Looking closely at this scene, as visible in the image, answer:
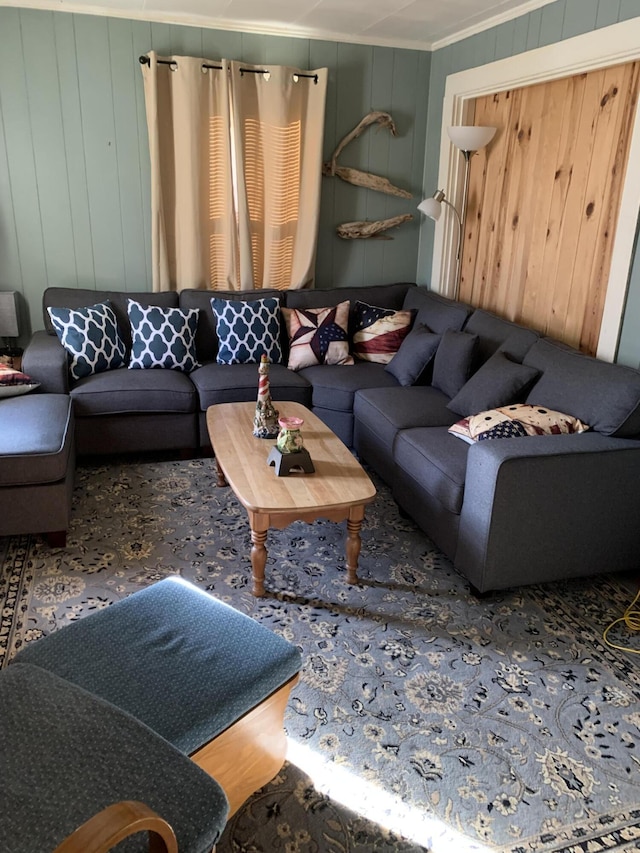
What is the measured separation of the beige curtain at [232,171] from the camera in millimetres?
4211

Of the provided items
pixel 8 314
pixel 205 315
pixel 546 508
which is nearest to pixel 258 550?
pixel 546 508

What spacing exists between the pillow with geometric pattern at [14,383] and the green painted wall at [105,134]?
95cm

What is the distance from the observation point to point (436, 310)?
165 inches

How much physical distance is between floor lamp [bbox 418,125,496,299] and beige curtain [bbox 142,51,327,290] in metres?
0.76

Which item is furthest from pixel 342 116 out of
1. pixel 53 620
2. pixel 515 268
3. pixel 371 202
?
pixel 53 620

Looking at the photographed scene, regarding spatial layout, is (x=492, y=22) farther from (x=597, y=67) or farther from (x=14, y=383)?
(x=14, y=383)

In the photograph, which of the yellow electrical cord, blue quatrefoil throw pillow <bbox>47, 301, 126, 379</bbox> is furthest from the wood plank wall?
blue quatrefoil throw pillow <bbox>47, 301, 126, 379</bbox>

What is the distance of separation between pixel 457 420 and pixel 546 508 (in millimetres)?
898

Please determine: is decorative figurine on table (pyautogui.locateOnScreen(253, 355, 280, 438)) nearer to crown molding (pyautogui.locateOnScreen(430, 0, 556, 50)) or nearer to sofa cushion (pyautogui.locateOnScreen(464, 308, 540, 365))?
sofa cushion (pyautogui.locateOnScreen(464, 308, 540, 365))

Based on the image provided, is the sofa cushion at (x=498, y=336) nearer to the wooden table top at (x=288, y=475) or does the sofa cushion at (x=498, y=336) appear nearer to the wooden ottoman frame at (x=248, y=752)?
the wooden table top at (x=288, y=475)

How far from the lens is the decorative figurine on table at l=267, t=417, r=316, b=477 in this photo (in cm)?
277

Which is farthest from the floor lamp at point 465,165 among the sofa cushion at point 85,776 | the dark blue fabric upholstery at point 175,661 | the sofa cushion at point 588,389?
the sofa cushion at point 85,776

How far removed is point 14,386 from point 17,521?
0.89m

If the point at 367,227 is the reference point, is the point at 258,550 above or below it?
below
